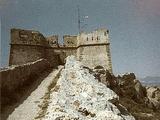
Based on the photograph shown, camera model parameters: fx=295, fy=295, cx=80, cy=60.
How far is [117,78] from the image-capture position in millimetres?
39812

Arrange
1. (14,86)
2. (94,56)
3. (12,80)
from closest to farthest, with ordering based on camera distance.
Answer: (12,80) → (14,86) → (94,56)

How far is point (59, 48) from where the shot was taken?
141ft

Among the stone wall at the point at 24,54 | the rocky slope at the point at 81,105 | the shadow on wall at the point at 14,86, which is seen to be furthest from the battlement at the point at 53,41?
the rocky slope at the point at 81,105

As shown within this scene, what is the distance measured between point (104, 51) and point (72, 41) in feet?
17.6

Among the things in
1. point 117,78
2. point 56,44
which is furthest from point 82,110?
point 56,44

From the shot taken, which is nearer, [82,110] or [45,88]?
[82,110]

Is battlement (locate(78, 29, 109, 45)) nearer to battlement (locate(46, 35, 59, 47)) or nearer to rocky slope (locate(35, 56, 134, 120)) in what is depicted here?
battlement (locate(46, 35, 59, 47))

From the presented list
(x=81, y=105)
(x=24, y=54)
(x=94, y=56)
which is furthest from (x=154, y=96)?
(x=81, y=105)

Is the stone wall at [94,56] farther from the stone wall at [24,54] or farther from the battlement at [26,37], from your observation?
the battlement at [26,37]

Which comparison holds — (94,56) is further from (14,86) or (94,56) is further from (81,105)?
(81,105)

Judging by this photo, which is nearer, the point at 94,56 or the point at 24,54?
the point at 24,54

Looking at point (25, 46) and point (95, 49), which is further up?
point (25, 46)

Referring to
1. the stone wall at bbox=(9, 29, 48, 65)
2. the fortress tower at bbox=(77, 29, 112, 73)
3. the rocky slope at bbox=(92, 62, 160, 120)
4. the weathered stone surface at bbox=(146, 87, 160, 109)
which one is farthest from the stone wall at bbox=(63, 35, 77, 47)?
the weathered stone surface at bbox=(146, 87, 160, 109)

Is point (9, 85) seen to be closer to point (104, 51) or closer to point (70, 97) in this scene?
point (70, 97)
